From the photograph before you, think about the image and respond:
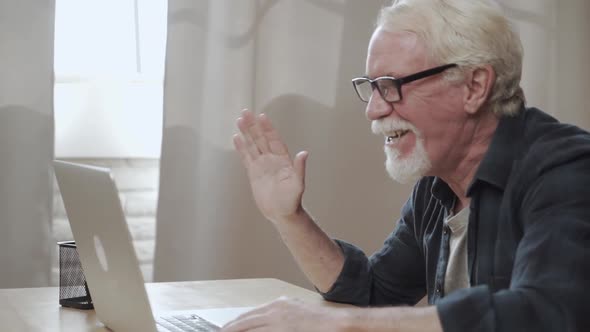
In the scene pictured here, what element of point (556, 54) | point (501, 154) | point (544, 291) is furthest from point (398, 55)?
point (556, 54)

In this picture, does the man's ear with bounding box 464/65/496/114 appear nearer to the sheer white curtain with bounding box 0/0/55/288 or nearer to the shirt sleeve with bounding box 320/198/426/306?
the shirt sleeve with bounding box 320/198/426/306

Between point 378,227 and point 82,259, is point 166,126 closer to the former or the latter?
point 378,227

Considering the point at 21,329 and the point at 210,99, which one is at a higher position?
the point at 210,99

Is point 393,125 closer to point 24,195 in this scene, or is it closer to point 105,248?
point 105,248

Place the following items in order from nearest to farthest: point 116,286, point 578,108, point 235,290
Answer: point 116,286, point 235,290, point 578,108

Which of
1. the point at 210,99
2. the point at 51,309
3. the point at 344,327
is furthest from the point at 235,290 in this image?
the point at 210,99

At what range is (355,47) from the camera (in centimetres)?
277

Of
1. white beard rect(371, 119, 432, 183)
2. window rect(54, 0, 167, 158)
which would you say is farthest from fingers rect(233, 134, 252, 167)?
window rect(54, 0, 167, 158)

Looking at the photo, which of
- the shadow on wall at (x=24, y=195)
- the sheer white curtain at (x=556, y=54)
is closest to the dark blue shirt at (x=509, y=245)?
the shadow on wall at (x=24, y=195)

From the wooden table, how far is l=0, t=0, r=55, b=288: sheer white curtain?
1.92 ft

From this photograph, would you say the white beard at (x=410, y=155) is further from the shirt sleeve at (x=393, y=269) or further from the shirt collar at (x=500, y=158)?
the shirt sleeve at (x=393, y=269)

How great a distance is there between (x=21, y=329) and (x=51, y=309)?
178 mm

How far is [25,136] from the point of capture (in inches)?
95.7

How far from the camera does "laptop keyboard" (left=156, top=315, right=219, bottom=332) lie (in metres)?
1.48
